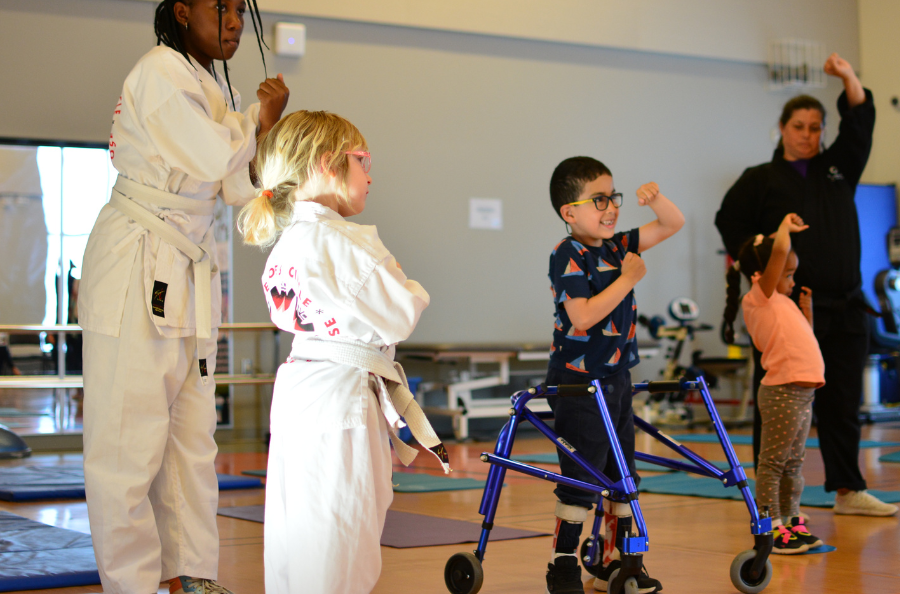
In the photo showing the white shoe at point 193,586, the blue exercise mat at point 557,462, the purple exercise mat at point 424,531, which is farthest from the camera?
the blue exercise mat at point 557,462

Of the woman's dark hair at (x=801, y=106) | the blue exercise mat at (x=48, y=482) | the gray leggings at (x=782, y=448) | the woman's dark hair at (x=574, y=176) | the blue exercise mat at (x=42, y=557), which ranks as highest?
the woman's dark hair at (x=801, y=106)

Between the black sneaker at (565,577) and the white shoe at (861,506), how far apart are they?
170cm

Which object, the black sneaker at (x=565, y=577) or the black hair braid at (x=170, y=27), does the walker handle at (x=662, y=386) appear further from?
the black hair braid at (x=170, y=27)

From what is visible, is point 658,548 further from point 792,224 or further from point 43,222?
point 43,222

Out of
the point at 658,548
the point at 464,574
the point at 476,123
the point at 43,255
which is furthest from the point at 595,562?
the point at 476,123

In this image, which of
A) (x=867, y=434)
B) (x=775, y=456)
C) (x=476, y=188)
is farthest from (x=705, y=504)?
(x=476, y=188)

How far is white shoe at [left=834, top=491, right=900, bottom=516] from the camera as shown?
328cm

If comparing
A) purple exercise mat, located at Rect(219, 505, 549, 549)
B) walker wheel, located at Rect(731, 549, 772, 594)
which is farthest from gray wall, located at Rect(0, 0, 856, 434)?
walker wheel, located at Rect(731, 549, 772, 594)

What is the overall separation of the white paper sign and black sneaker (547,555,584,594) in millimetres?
5632

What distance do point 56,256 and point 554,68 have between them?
452 cm

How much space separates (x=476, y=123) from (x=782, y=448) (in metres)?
5.34

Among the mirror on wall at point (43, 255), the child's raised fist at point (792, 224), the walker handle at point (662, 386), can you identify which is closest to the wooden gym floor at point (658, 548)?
the walker handle at point (662, 386)

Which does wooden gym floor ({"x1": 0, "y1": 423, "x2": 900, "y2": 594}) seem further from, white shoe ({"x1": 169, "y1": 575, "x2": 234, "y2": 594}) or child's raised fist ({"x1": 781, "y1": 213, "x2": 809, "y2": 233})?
child's raised fist ({"x1": 781, "y1": 213, "x2": 809, "y2": 233})

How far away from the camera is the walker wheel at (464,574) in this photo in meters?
2.13
